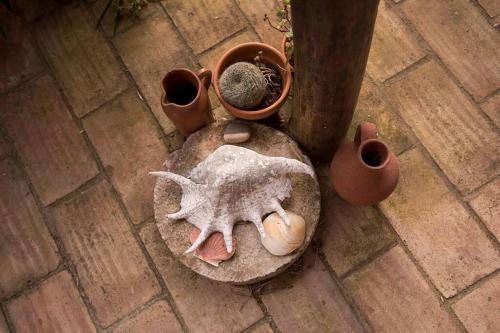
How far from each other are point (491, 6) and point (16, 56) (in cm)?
250

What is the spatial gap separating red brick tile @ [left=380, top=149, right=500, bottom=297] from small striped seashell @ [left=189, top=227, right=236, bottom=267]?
78cm

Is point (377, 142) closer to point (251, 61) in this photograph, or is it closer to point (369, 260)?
point (369, 260)

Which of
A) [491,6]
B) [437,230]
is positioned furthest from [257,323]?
[491,6]

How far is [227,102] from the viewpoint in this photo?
2.13 metres

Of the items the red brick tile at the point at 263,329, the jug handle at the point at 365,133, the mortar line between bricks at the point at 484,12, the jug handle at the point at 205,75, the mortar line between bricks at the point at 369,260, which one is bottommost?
the red brick tile at the point at 263,329

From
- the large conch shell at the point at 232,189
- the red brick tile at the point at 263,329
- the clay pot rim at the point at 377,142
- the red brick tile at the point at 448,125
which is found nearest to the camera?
the clay pot rim at the point at 377,142

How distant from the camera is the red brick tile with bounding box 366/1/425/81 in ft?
8.24

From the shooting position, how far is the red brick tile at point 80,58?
8.42ft

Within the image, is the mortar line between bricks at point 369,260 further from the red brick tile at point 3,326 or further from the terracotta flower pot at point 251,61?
the red brick tile at point 3,326

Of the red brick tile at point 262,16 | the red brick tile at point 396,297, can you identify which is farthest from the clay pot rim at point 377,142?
the red brick tile at point 262,16

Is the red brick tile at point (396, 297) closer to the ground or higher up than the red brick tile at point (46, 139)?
closer to the ground

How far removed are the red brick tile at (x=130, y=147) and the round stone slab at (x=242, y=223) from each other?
24 centimetres

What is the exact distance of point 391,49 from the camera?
100 inches

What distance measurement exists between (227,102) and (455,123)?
3.66ft
